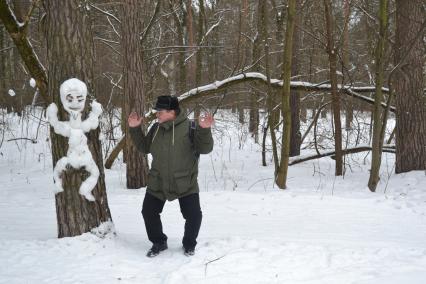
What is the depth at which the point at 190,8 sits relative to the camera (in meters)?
15.1

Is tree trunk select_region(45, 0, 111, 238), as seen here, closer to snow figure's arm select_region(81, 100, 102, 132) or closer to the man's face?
snow figure's arm select_region(81, 100, 102, 132)

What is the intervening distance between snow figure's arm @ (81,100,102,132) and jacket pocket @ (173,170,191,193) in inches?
37.1

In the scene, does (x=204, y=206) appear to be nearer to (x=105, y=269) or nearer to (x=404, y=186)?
(x=105, y=269)

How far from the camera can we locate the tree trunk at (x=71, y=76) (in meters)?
3.76

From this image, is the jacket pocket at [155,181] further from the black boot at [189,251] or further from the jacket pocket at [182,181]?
the black boot at [189,251]

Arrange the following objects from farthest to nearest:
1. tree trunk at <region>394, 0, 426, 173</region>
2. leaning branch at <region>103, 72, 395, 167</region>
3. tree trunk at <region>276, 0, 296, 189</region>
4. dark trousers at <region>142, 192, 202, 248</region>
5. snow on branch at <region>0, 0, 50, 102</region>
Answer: leaning branch at <region>103, 72, 395, 167</region> < tree trunk at <region>394, 0, 426, 173</region> < tree trunk at <region>276, 0, 296, 189</region> < snow on branch at <region>0, 0, 50, 102</region> < dark trousers at <region>142, 192, 202, 248</region>

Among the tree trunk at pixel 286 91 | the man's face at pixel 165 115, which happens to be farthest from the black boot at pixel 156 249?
the tree trunk at pixel 286 91

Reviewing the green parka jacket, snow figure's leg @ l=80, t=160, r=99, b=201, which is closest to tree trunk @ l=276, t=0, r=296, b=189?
the green parka jacket

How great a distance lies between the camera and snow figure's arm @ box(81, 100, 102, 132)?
3.88m

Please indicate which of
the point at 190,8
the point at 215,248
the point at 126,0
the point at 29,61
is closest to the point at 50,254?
the point at 215,248

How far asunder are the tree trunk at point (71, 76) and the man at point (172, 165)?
1.73 feet

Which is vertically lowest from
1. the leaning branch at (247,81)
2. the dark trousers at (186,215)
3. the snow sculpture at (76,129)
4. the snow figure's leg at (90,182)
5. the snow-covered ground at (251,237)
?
the snow-covered ground at (251,237)

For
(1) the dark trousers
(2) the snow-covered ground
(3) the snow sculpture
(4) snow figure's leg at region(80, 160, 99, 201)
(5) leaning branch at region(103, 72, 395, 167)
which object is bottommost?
(2) the snow-covered ground

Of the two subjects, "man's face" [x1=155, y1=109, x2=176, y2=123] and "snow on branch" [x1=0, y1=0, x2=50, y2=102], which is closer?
"man's face" [x1=155, y1=109, x2=176, y2=123]
